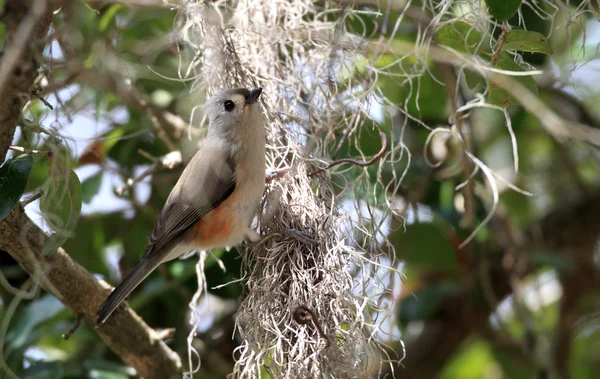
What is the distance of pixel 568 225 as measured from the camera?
4.38 meters

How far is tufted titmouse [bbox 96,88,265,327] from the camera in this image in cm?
291

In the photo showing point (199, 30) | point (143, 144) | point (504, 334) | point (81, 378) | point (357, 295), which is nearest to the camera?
point (357, 295)

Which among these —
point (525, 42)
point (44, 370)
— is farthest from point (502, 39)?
point (44, 370)

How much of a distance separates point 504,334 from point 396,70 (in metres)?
1.71

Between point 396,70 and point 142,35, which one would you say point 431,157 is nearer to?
point 396,70

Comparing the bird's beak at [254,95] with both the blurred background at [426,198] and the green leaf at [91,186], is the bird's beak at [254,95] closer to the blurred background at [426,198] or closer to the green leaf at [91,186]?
the blurred background at [426,198]

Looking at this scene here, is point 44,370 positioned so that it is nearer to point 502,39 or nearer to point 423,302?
point 423,302

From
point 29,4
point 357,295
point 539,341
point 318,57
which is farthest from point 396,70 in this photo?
point 29,4

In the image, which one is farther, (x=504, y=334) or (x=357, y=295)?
(x=504, y=334)

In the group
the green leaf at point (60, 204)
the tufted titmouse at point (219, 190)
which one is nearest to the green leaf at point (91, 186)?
the tufted titmouse at point (219, 190)

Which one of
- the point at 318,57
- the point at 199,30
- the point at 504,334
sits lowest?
the point at 504,334

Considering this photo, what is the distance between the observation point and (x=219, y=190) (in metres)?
3.15

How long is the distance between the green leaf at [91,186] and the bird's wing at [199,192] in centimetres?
49

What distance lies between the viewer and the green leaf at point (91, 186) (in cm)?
346
